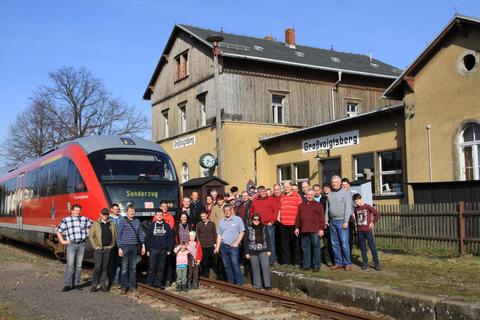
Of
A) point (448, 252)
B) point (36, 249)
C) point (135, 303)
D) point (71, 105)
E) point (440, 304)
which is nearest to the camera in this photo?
point (440, 304)

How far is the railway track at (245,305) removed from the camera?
305 inches

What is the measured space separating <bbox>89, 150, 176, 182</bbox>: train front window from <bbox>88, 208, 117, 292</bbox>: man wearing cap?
1630 mm

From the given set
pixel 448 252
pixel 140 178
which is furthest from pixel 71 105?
pixel 448 252

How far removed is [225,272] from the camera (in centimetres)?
1148

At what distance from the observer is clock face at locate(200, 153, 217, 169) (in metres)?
24.5

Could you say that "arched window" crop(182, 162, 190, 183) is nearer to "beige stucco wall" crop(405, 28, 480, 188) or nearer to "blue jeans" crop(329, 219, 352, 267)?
"beige stucco wall" crop(405, 28, 480, 188)

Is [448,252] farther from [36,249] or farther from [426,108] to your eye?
[36,249]

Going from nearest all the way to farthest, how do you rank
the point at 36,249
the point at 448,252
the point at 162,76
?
the point at 448,252, the point at 36,249, the point at 162,76

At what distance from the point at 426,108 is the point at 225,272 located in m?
8.07

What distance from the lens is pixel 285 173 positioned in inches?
928

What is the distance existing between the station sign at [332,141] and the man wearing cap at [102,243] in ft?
36.3

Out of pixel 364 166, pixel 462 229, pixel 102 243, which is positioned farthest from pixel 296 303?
pixel 364 166

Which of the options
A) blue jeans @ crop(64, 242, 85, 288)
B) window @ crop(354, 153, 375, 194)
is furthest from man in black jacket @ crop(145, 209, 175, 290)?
window @ crop(354, 153, 375, 194)

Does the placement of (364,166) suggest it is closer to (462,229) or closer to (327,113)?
(462,229)
